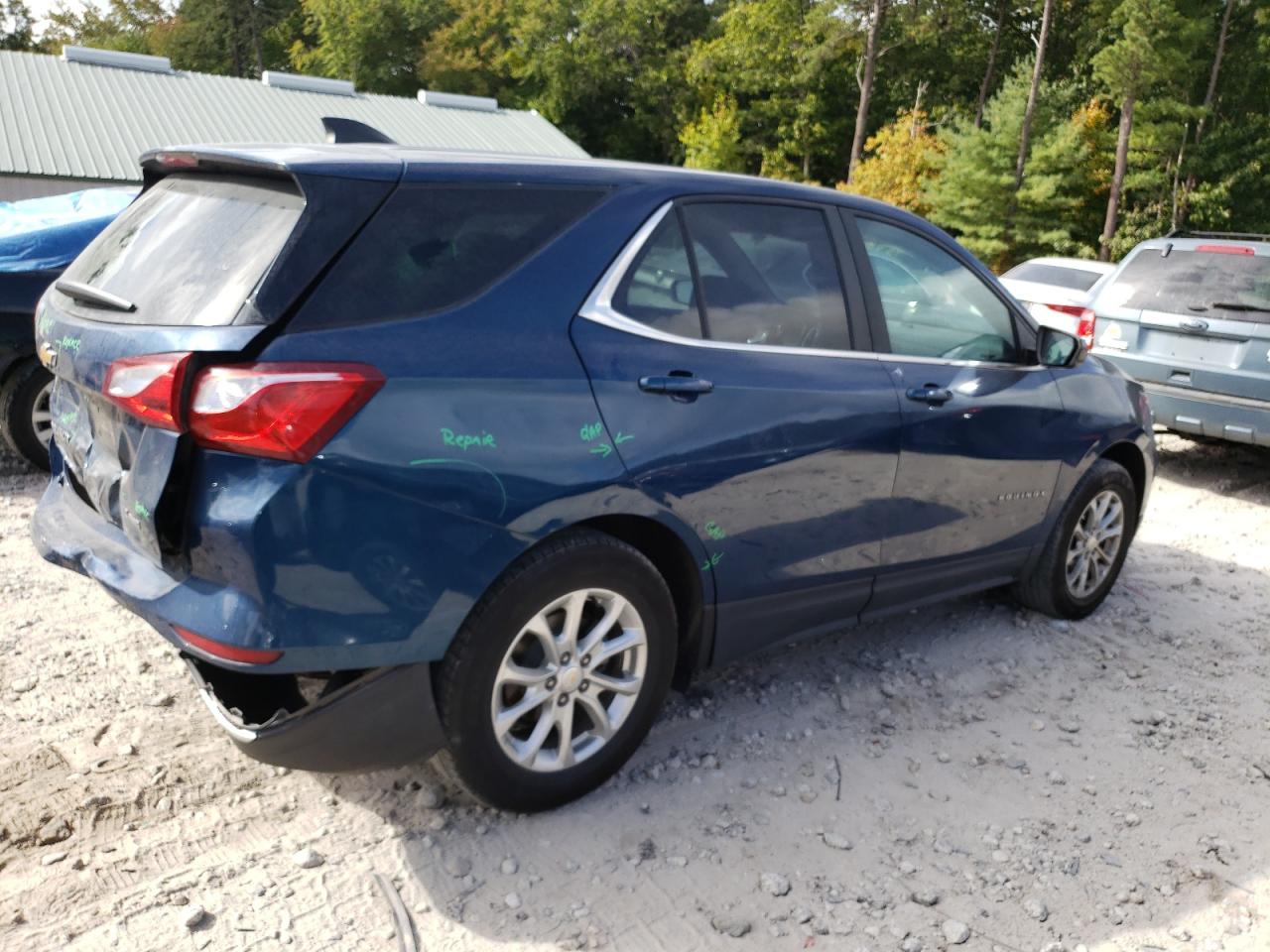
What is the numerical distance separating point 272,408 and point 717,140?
48.9 metres

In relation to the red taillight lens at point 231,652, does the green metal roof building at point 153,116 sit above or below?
below

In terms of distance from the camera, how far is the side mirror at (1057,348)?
4.49 meters

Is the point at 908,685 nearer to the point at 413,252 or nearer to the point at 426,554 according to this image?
the point at 426,554

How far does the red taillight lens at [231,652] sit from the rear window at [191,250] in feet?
2.48

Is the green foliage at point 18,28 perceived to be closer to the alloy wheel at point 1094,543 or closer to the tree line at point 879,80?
the tree line at point 879,80

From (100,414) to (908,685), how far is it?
3.02 m

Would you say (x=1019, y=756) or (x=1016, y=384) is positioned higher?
(x=1016, y=384)

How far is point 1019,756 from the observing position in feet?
12.4

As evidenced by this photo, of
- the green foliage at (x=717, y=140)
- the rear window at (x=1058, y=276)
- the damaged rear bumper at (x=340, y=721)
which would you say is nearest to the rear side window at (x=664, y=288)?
the damaged rear bumper at (x=340, y=721)

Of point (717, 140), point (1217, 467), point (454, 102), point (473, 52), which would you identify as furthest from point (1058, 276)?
point (473, 52)

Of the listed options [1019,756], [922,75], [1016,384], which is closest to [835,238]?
[1016,384]

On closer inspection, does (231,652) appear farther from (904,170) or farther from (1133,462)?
(904,170)

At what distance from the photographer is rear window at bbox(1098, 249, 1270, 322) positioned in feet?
24.4

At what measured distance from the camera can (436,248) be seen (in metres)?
2.80
